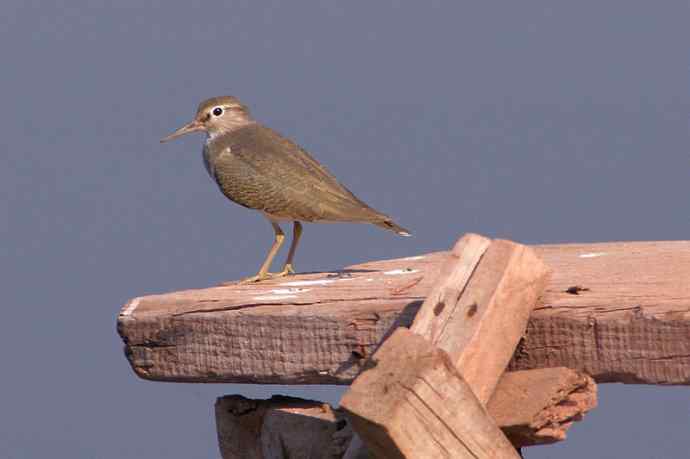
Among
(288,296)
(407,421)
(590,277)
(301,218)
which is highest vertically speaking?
(301,218)

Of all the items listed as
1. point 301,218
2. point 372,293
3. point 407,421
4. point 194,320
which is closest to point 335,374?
point 372,293

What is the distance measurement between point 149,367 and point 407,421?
215 centimetres

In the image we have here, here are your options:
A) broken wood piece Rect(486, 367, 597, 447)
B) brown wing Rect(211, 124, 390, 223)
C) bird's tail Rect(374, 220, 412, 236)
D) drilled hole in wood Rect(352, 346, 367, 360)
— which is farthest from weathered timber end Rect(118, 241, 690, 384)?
brown wing Rect(211, 124, 390, 223)

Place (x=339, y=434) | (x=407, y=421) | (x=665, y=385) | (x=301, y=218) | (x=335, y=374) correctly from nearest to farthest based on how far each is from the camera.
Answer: (x=407, y=421)
(x=665, y=385)
(x=335, y=374)
(x=339, y=434)
(x=301, y=218)

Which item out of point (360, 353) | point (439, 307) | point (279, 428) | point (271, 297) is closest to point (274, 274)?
point (279, 428)

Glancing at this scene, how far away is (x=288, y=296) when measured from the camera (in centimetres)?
584

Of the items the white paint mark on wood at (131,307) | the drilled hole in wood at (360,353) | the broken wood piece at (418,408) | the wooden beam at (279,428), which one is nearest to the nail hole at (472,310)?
the broken wood piece at (418,408)

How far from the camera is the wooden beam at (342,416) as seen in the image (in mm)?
4758

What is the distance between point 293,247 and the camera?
9.00m

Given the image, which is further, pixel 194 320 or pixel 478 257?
pixel 194 320

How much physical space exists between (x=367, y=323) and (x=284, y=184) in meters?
3.48

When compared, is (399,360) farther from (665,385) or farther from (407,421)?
(665,385)

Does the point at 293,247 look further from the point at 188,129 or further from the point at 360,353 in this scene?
the point at 360,353

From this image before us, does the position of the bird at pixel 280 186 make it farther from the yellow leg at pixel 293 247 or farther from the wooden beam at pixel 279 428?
the wooden beam at pixel 279 428
